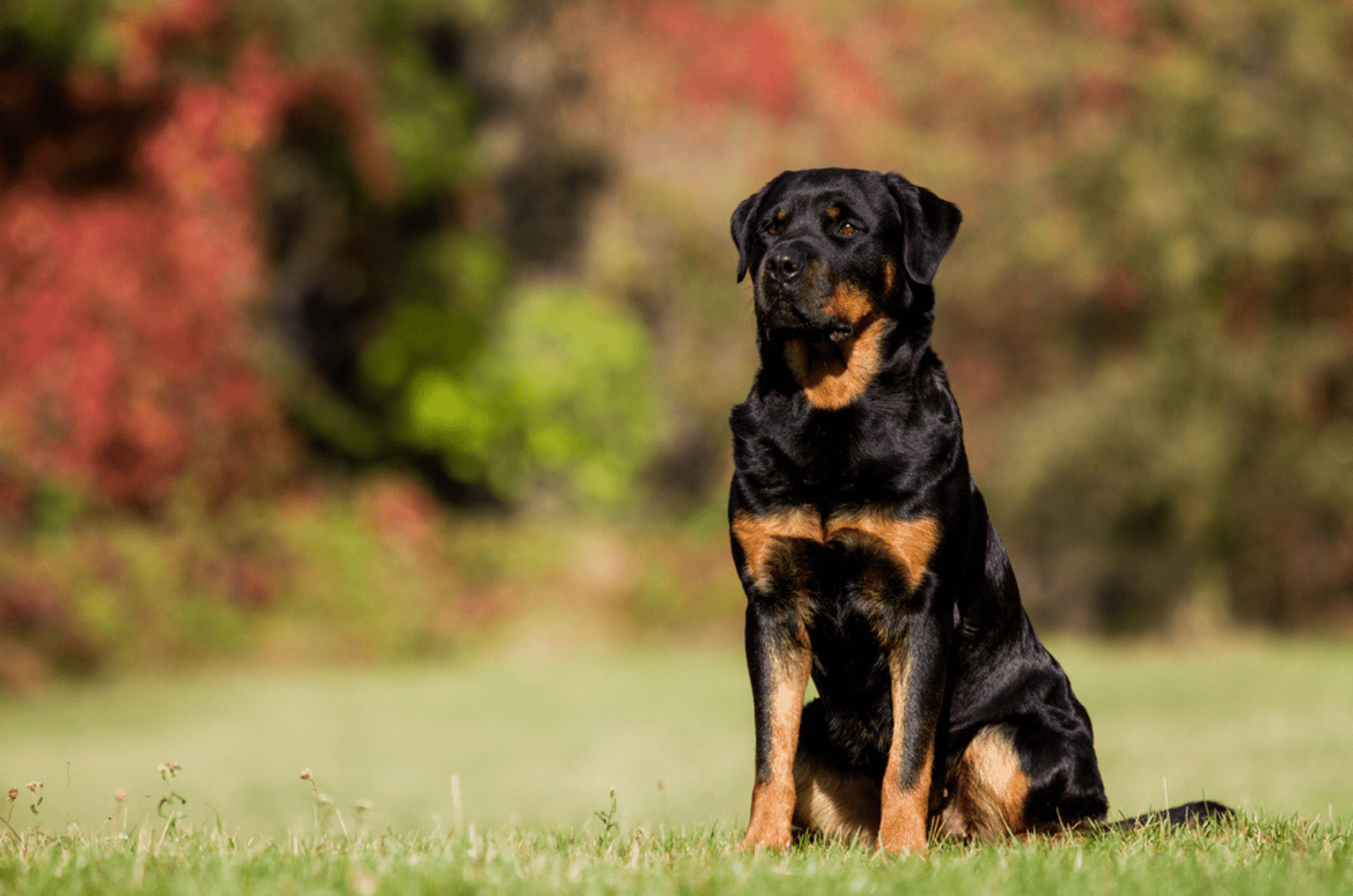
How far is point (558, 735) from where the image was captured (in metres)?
12.4

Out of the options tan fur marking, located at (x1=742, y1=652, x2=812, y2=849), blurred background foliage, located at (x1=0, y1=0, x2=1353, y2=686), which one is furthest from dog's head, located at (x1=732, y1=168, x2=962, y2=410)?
blurred background foliage, located at (x1=0, y1=0, x2=1353, y2=686)

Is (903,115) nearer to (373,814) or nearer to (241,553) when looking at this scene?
(241,553)

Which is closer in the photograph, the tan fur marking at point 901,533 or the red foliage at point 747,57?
the tan fur marking at point 901,533

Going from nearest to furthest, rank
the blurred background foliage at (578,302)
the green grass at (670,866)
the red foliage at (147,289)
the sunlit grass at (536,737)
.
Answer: the green grass at (670,866)
the sunlit grass at (536,737)
the red foliage at (147,289)
the blurred background foliage at (578,302)

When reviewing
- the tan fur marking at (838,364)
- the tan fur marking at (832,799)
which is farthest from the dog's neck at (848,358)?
the tan fur marking at (832,799)

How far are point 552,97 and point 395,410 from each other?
20.3 feet

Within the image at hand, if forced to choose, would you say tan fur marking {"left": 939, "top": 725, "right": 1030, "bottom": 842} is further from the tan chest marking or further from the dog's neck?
the dog's neck

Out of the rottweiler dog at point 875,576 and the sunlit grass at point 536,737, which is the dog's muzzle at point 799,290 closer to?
the rottweiler dog at point 875,576

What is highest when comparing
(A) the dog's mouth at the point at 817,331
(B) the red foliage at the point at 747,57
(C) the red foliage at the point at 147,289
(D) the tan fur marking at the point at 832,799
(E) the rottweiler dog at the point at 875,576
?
(B) the red foliage at the point at 747,57

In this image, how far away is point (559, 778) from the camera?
10516 mm

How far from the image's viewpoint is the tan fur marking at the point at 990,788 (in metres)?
4.06

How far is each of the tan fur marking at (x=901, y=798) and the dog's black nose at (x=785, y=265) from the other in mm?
1157

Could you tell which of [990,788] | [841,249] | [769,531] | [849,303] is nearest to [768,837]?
[990,788]

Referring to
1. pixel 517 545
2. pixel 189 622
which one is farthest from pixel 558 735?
pixel 517 545
